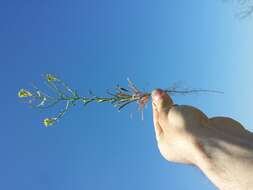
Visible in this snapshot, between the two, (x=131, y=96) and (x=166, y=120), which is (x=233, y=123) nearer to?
(x=166, y=120)

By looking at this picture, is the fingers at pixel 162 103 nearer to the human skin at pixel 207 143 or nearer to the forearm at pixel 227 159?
the human skin at pixel 207 143

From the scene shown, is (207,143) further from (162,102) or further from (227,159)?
(162,102)

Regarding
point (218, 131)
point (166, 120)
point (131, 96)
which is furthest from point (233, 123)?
point (131, 96)

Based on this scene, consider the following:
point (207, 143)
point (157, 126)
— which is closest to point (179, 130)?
point (207, 143)

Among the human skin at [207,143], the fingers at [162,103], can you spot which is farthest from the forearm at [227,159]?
the fingers at [162,103]

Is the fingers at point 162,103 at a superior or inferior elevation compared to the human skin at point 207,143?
superior

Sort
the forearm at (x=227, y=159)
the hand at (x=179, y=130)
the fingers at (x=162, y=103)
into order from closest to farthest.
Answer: the forearm at (x=227, y=159) → the hand at (x=179, y=130) → the fingers at (x=162, y=103)

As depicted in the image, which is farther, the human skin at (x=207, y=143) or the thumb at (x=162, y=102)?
the thumb at (x=162, y=102)
